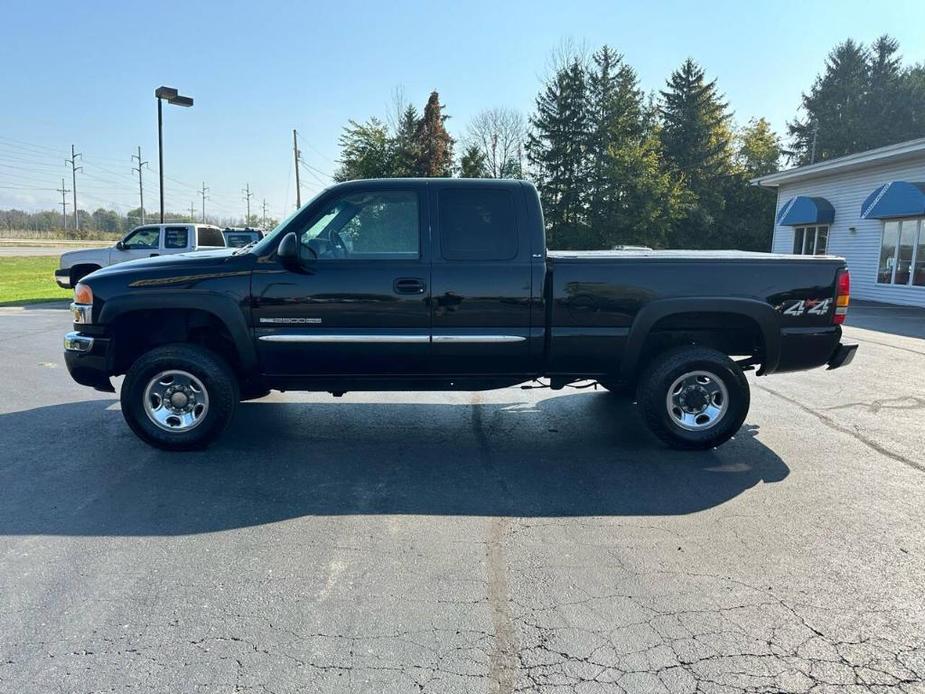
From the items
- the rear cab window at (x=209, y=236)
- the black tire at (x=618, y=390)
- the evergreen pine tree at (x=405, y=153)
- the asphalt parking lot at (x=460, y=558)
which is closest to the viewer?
the asphalt parking lot at (x=460, y=558)

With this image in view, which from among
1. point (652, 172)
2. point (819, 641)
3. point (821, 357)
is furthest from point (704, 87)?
point (819, 641)

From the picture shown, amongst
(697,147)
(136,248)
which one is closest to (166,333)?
(136,248)

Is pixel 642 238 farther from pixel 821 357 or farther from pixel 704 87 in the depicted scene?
pixel 821 357

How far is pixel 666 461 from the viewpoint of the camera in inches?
199

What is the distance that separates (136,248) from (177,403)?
12.5 metres

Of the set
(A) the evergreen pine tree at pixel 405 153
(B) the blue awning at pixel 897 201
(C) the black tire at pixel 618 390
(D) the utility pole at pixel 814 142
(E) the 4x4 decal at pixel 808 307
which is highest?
(D) the utility pole at pixel 814 142

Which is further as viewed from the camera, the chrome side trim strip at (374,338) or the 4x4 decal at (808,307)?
the 4x4 decal at (808,307)

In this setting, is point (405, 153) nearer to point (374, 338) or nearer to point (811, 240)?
point (811, 240)

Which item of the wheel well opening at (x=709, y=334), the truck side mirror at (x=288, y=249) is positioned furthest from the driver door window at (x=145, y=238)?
the wheel well opening at (x=709, y=334)

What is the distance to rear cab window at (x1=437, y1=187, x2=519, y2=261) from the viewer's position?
503 cm

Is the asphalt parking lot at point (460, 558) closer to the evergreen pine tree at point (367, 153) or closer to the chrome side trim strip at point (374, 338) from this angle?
the chrome side trim strip at point (374, 338)

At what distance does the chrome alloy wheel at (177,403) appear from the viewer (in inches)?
201

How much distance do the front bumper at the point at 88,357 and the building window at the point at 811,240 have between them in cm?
2430

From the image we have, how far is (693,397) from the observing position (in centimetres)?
523
